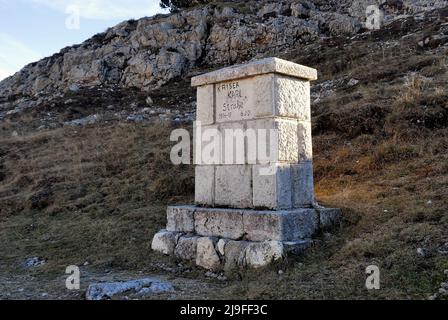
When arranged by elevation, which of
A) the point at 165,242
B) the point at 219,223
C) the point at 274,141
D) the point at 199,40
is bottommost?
the point at 165,242

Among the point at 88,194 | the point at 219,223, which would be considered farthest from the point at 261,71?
the point at 88,194

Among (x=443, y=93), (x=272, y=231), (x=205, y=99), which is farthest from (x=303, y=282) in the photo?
(x=443, y=93)

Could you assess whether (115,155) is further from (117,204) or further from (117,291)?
(117,291)

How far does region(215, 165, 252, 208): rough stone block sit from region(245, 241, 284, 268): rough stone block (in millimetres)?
829

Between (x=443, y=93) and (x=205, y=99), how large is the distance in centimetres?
670

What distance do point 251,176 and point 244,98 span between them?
119 cm

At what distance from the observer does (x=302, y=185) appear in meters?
6.80

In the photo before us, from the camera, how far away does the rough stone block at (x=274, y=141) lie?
6.46 meters

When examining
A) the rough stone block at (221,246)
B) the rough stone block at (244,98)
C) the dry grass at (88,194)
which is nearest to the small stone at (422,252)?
the rough stone block at (221,246)

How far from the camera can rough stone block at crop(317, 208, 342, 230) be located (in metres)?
6.64

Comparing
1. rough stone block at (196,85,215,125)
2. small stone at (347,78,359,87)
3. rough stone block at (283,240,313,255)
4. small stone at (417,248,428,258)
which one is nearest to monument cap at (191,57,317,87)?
rough stone block at (196,85,215,125)

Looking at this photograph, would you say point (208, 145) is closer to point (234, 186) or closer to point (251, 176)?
point (234, 186)

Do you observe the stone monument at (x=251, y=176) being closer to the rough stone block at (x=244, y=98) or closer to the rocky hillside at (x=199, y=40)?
the rough stone block at (x=244, y=98)

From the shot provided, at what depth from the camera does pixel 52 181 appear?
514 inches
